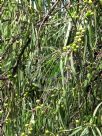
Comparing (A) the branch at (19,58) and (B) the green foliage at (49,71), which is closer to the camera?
(B) the green foliage at (49,71)

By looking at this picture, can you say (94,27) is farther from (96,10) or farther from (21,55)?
(21,55)

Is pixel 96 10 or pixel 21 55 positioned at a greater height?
pixel 96 10

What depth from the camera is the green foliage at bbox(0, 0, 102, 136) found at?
1.39m

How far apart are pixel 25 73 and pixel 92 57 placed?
0.88ft

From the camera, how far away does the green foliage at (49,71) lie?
54.9 inches

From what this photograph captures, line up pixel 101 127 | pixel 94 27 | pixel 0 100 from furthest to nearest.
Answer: pixel 0 100 < pixel 101 127 < pixel 94 27

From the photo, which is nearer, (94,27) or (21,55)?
(94,27)

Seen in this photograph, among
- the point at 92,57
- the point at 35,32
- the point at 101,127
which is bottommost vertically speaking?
the point at 101,127

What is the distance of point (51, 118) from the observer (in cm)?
152

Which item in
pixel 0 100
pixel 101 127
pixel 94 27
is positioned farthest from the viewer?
pixel 0 100

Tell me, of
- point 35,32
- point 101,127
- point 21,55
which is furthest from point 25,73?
point 101,127

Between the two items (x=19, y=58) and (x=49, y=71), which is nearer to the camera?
(x=49, y=71)

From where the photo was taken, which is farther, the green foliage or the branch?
the branch

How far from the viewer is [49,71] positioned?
1370 millimetres
